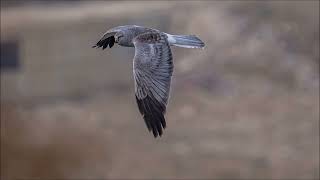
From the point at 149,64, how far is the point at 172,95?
13.3 m

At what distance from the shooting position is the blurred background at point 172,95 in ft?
55.5

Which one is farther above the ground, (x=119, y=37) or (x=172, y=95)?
(x=119, y=37)

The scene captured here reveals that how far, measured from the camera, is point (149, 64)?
4.79m

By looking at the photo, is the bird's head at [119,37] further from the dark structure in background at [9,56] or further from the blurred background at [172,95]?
the dark structure in background at [9,56]

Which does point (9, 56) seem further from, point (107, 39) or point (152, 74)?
point (152, 74)

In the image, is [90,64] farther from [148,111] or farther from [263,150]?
[148,111]

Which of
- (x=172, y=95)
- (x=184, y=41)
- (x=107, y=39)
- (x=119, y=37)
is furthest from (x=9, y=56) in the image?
(x=119, y=37)

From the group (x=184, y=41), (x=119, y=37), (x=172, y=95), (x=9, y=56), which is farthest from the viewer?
(x=9, y=56)

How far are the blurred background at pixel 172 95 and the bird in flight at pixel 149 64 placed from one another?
1132cm

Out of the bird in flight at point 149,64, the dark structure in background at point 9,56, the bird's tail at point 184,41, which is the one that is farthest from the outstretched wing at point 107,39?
the dark structure in background at point 9,56

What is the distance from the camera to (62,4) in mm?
20734

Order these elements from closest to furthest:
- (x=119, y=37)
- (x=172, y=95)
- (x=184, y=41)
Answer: (x=119, y=37), (x=184, y=41), (x=172, y=95)

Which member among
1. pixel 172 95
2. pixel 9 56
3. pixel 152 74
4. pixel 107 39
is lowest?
pixel 172 95

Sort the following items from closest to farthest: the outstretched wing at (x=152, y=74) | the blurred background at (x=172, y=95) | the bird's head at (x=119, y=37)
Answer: the outstretched wing at (x=152, y=74) → the bird's head at (x=119, y=37) → the blurred background at (x=172, y=95)
